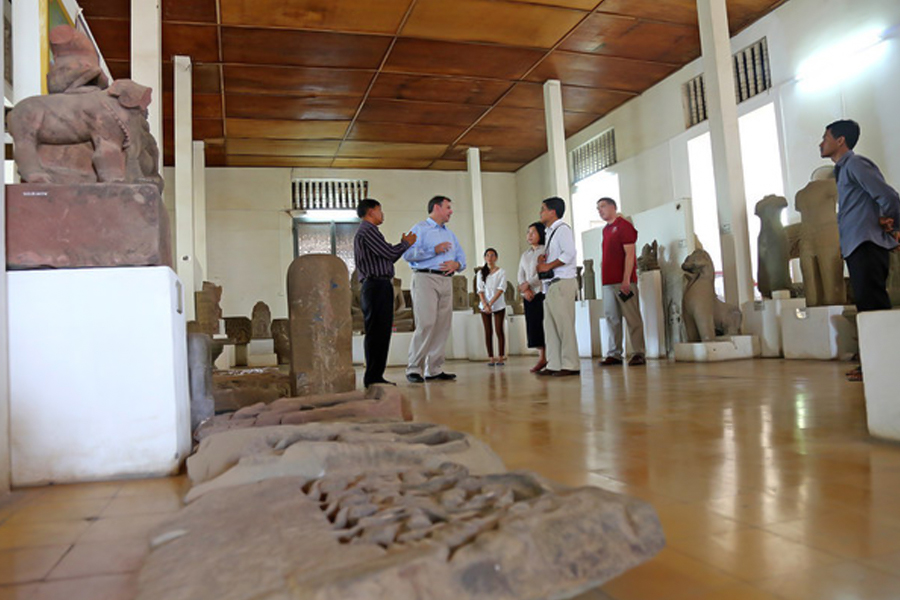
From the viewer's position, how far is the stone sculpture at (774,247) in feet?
24.2

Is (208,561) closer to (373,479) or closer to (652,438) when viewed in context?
(373,479)

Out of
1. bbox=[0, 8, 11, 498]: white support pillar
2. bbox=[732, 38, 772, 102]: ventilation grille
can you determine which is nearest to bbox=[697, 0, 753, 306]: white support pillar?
bbox=[732, 38, 772, 102]: ventilation grille

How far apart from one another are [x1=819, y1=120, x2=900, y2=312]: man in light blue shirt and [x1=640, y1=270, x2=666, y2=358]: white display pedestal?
13.5 feet

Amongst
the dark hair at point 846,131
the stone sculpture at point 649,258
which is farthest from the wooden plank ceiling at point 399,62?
the dark hair at point 846,131

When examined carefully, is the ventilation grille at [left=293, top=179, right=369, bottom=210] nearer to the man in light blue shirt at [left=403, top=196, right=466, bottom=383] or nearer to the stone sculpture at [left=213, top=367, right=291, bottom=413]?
the man in light blue shirt at [left=403, top=196, right=466, bottom=383]

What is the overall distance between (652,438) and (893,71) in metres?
6.47

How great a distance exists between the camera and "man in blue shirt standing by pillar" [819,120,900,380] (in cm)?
399

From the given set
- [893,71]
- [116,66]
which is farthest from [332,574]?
[116,66]

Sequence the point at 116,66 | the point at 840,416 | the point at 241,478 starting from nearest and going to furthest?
the point at 241,478, the point at 840,416, the point at 116,66

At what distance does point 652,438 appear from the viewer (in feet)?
8.29

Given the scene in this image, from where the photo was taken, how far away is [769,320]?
702cm

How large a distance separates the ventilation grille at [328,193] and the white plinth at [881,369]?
13.6 m

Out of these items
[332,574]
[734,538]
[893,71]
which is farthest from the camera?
[893,71]

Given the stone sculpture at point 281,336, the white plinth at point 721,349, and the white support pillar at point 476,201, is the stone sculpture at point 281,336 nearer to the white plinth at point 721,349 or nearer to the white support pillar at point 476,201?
the white support pillar at point 476,201
